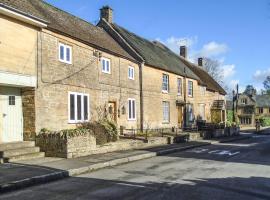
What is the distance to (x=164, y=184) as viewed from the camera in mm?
11453

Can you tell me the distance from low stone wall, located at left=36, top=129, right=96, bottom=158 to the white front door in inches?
38.3

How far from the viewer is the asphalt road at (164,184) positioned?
32.7 feet

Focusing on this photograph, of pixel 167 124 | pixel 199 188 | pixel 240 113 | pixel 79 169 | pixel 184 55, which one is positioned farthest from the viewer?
pixel 240 113

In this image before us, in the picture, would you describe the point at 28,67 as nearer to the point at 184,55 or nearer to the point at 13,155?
the point at 13,155

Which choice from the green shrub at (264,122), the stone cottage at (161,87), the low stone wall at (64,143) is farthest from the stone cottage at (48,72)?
the green shrub at (264,122)

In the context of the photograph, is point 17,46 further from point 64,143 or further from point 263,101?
point 263,101

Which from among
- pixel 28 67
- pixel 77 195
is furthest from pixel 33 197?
pixel 28 67

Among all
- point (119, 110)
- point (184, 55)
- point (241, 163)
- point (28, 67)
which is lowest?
point (241, 163)

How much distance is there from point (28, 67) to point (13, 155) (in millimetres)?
4082

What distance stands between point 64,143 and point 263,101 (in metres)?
98.1

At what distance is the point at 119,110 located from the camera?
1084 inches

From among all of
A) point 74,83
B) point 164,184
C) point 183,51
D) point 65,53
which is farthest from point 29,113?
point 183,51

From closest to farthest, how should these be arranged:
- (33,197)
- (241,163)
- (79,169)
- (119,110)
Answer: (33,197) → (79,169) → (241,163) → (119,110)

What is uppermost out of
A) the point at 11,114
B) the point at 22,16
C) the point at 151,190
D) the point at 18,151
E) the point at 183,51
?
the point at 183,51
